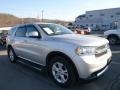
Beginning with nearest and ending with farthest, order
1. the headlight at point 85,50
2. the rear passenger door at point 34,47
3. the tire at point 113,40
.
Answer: the headlight at point 85,50
the rear passenger door at point 34,47
the tire at point 113,40

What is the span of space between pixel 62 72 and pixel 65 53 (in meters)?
0.63

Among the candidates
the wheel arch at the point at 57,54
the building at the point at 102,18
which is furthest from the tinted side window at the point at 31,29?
the building at the point at 102,18

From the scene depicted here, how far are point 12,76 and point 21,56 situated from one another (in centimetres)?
111

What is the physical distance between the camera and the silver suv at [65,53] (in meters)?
4.89

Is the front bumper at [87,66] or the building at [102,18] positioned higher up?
the building at [102,18]

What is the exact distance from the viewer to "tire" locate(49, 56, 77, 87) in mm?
5047

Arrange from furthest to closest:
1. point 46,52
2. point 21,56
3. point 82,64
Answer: point 21,56, point 46,52, point 82,64

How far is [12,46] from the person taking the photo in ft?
27.2

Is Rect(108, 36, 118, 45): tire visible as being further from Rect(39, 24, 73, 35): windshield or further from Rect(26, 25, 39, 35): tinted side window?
Rect(26, 25, 39, 35): tinted side window

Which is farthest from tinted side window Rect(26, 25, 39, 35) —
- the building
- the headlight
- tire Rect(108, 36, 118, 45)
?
the building

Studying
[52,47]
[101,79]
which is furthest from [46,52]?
[101,79]

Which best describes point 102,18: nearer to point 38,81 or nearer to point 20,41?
point 20,41

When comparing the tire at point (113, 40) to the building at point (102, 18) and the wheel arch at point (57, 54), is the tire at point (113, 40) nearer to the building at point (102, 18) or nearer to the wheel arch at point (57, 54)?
the wheel arch at point (57, 54)

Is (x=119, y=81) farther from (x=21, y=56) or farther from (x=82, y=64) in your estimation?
(x=21, y=56)
